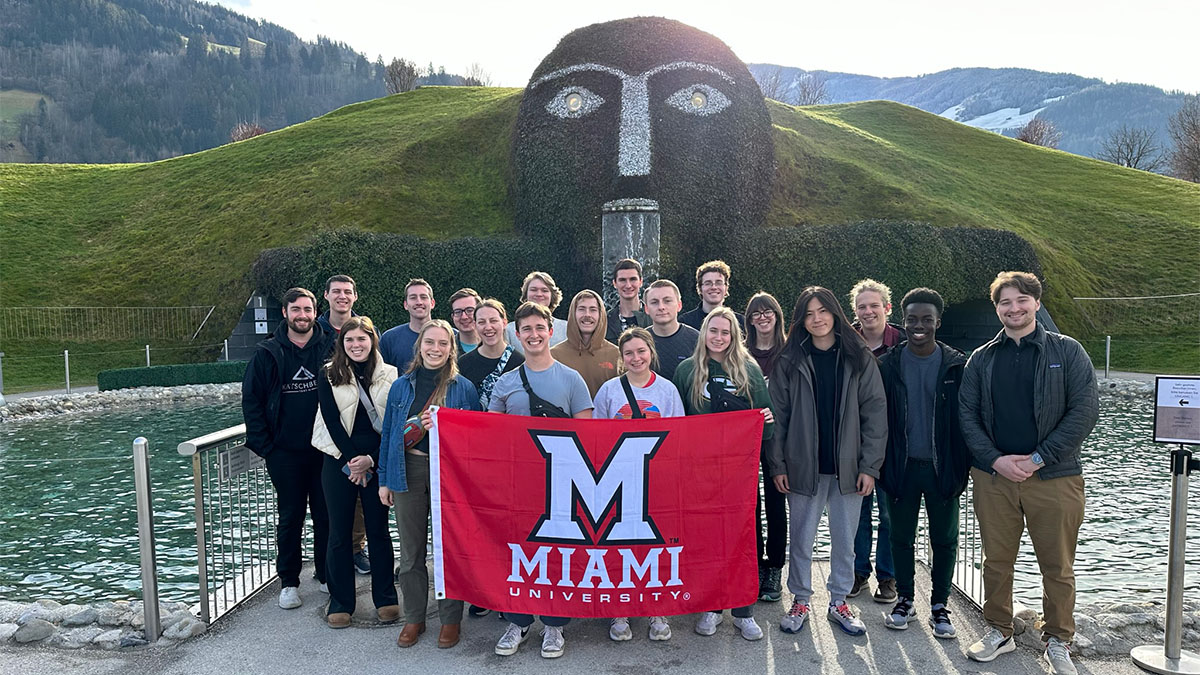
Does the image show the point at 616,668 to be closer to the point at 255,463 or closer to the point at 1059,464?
the point at 1059,464

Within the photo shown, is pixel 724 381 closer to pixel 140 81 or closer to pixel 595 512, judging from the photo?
pixel 595 512

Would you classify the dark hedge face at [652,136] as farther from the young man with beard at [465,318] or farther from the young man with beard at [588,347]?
the young man with beard at [588,347]

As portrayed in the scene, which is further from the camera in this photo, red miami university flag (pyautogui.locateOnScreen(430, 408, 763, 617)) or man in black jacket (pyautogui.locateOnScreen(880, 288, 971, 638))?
man in black jacket (pyautogui.locateOnScreen(880, 288, 971, 638))

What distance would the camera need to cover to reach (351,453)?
436 centimetres

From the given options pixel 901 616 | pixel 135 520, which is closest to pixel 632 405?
pixel 901 616

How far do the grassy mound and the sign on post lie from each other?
20.1 meters

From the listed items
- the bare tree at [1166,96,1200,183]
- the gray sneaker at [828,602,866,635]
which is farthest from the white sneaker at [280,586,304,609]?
the bare tree at [1166,96,1200,183]

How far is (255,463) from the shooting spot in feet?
17.1

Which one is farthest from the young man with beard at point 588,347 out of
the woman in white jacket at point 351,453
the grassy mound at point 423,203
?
the grassy mound at point 423,203

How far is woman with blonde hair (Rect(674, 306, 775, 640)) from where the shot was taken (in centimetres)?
429

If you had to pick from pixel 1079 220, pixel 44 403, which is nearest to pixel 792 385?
pixel 44 403

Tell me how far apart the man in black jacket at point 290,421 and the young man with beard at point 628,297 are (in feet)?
7.34

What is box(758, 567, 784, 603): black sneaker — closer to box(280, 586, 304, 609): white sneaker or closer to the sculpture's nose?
box(280, 586, 304, 609): white sneaker

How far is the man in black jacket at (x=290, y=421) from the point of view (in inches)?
186
